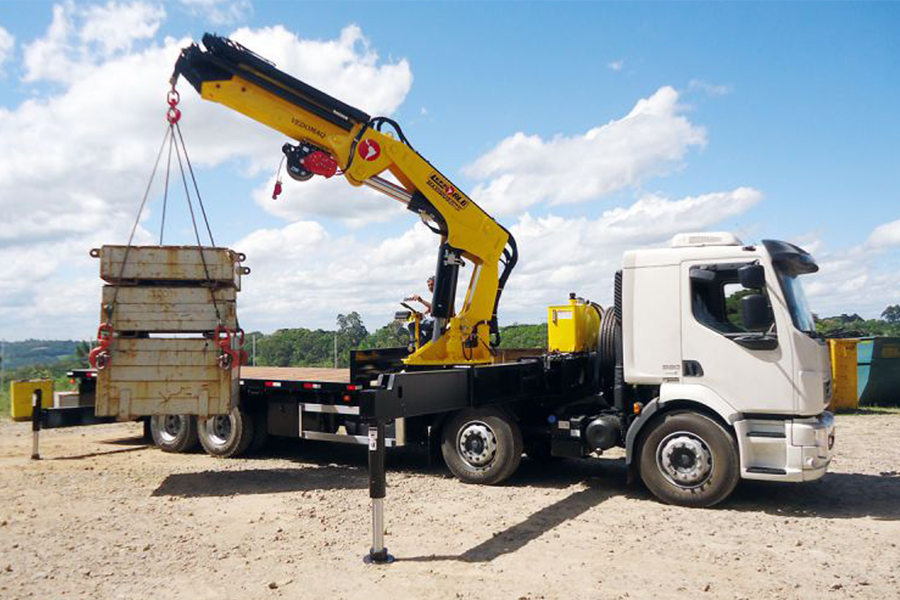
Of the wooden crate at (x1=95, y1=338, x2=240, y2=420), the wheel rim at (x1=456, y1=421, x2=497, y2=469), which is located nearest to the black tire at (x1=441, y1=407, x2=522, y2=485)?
the wheel rim at (x1=456, y1=421, x2=497, y2=469)

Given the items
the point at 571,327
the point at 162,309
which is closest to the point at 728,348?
the point at 571,327

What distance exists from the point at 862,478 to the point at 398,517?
5803mm

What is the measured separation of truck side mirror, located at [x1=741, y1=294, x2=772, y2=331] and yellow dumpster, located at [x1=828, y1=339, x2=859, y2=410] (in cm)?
1110

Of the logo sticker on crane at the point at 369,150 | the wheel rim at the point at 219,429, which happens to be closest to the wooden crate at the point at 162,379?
the wheel rim at the point at 219,429

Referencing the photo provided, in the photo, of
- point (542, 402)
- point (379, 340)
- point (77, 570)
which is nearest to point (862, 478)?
point (542, 402)

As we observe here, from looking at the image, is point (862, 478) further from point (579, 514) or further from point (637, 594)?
point (637, 594)

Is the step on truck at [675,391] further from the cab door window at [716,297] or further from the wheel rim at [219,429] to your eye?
the wheel rim at [219,429]

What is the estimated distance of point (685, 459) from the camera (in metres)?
7.27

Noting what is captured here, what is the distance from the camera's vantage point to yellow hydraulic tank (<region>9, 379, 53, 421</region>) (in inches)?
498

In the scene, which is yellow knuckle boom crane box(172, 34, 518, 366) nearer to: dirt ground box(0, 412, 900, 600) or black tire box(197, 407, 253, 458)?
dirt ground box(0, 412, 900, 600)

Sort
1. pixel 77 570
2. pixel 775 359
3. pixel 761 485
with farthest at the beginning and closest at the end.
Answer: pixel 761 485 < pixel 775 359 < pixel 77 570

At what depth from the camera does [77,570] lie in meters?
5.50

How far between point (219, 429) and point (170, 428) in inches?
44.8

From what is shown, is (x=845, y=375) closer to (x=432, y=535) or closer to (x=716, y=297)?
(x=716, y=297)
